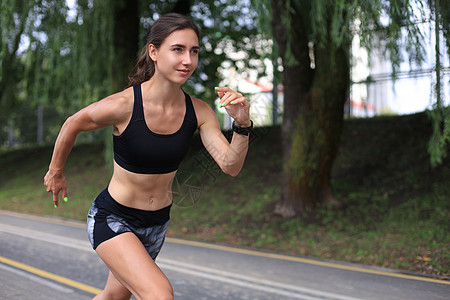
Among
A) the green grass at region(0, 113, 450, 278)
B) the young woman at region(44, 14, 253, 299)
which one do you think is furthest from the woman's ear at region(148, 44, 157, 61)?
the green grass at region(0, 113, 450, 278)

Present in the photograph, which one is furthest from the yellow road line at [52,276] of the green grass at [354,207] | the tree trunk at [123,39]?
the tree trunk at [123,39]

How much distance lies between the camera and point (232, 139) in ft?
9.46

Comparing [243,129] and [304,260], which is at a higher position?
[243,129]

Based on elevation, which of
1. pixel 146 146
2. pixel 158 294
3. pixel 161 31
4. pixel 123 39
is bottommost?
pixel 158 294

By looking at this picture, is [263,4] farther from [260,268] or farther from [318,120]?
[260,268]

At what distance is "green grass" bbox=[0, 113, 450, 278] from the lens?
8.05 meters

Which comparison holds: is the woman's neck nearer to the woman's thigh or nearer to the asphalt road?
the woman's thigh

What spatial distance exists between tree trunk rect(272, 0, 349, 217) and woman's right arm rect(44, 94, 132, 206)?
7.02 m

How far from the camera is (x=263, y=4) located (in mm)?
8289

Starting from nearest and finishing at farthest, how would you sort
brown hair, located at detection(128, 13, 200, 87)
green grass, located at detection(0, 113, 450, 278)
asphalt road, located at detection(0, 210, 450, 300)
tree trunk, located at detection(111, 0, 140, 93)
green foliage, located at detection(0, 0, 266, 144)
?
1. brown hair, located at detection(128, 13, 200, 87)
2. asphalt road, located at detection(0, 210, 450, 300)
3. green grass, located at detection(0, 113, 450, 278)
4. green foliage, located at detection(0, 0, 266, 144)
5. tree trunk, located at detection(111, 0, 140, 93)

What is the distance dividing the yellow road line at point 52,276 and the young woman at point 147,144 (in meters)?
2.89

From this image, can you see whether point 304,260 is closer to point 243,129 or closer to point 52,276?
point 52,276

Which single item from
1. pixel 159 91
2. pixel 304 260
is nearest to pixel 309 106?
pixel 304 260

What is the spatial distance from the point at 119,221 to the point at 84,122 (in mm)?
608
